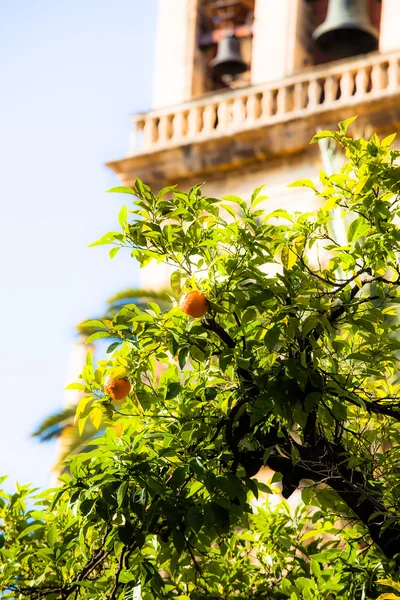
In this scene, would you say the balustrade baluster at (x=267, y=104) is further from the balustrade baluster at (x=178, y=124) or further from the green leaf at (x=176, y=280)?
the green leaf at (x=176, y=280)

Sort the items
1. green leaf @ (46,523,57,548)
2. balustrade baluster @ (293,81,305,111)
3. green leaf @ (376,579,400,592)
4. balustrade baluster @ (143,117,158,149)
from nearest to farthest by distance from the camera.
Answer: green leaf @ (376,579,400,592) → green leaf @ (46,523,57,548) → balustrade baluster @ (293,81,305,111) → balustrade baluster @ (143,117,158,149)

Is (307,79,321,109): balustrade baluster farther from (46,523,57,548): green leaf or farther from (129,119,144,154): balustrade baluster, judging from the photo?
(46,523,57,548): green leaf

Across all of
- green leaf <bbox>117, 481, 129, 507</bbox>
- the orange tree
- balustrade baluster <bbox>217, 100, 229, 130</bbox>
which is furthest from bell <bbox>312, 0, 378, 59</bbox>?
green leaf <bbox>117, 481, 129, 507</bbox>

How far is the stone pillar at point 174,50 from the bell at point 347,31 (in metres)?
1.88

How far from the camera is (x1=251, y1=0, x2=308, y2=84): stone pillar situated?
17.5 metres

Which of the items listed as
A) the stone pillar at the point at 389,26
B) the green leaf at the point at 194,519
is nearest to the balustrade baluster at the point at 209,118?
the stone pillar at the point at 389,26

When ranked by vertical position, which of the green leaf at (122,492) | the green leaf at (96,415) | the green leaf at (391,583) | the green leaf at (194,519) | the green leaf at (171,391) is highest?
the green leaf at (171,391)

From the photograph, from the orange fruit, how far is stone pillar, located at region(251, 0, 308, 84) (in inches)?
481

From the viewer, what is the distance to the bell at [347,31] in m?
17.0

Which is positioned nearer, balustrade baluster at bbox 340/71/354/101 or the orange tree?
the orange tree

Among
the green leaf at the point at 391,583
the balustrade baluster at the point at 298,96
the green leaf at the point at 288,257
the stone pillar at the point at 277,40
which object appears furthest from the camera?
the stone pillar at the point at 277,40

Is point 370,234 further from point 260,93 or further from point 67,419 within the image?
point 260,93

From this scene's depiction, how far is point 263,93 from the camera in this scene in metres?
16.2

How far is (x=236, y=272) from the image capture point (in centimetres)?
543
